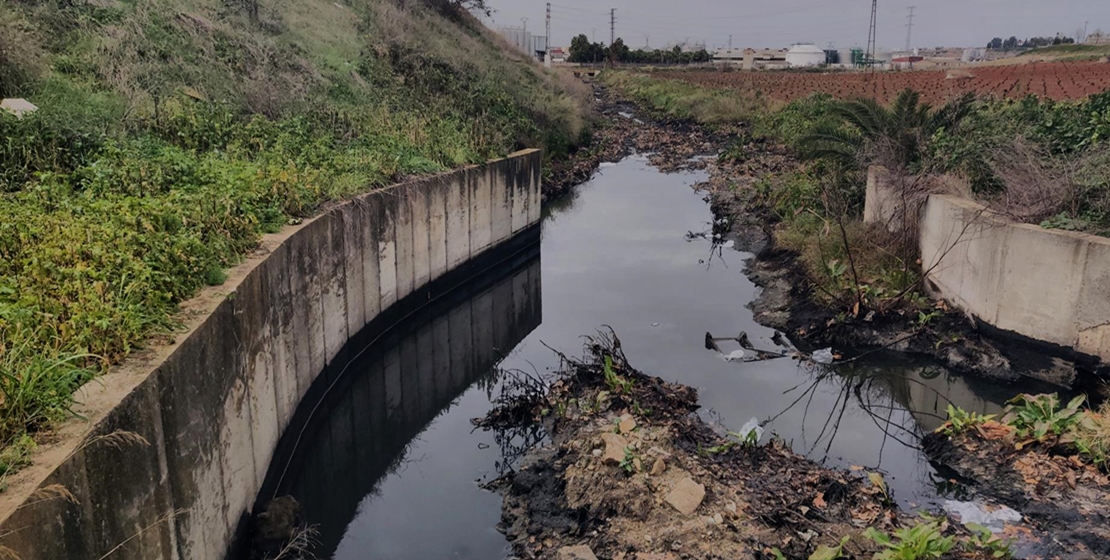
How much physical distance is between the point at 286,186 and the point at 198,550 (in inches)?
214

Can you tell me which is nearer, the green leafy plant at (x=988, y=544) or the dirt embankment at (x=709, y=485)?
the green leafy plant at (x=988, y=544)

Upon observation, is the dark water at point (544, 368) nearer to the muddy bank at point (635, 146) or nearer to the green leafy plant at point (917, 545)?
the green leafy plant at point (917, 545)

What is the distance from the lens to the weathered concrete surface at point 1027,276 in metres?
9.35

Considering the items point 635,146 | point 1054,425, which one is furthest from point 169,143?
point 635,146

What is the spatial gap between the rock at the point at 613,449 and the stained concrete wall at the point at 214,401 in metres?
3.26

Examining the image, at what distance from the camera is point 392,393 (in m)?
11.1

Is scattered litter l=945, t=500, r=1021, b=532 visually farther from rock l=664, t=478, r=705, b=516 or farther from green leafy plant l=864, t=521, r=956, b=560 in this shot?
rock l=664, t=478, r=705, b=516

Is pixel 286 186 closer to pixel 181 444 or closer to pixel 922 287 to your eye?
pixel 181 444

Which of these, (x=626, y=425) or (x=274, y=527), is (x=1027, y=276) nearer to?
(x=626, y=425)

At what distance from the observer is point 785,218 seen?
681 inches

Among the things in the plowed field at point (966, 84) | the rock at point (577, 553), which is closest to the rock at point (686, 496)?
the rock at point (577, 553)

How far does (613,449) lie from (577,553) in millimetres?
1276

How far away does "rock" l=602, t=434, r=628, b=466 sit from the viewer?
7.32 meters

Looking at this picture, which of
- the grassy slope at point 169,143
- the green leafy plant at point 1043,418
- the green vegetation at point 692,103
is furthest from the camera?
the green vegetation at point 692,103
